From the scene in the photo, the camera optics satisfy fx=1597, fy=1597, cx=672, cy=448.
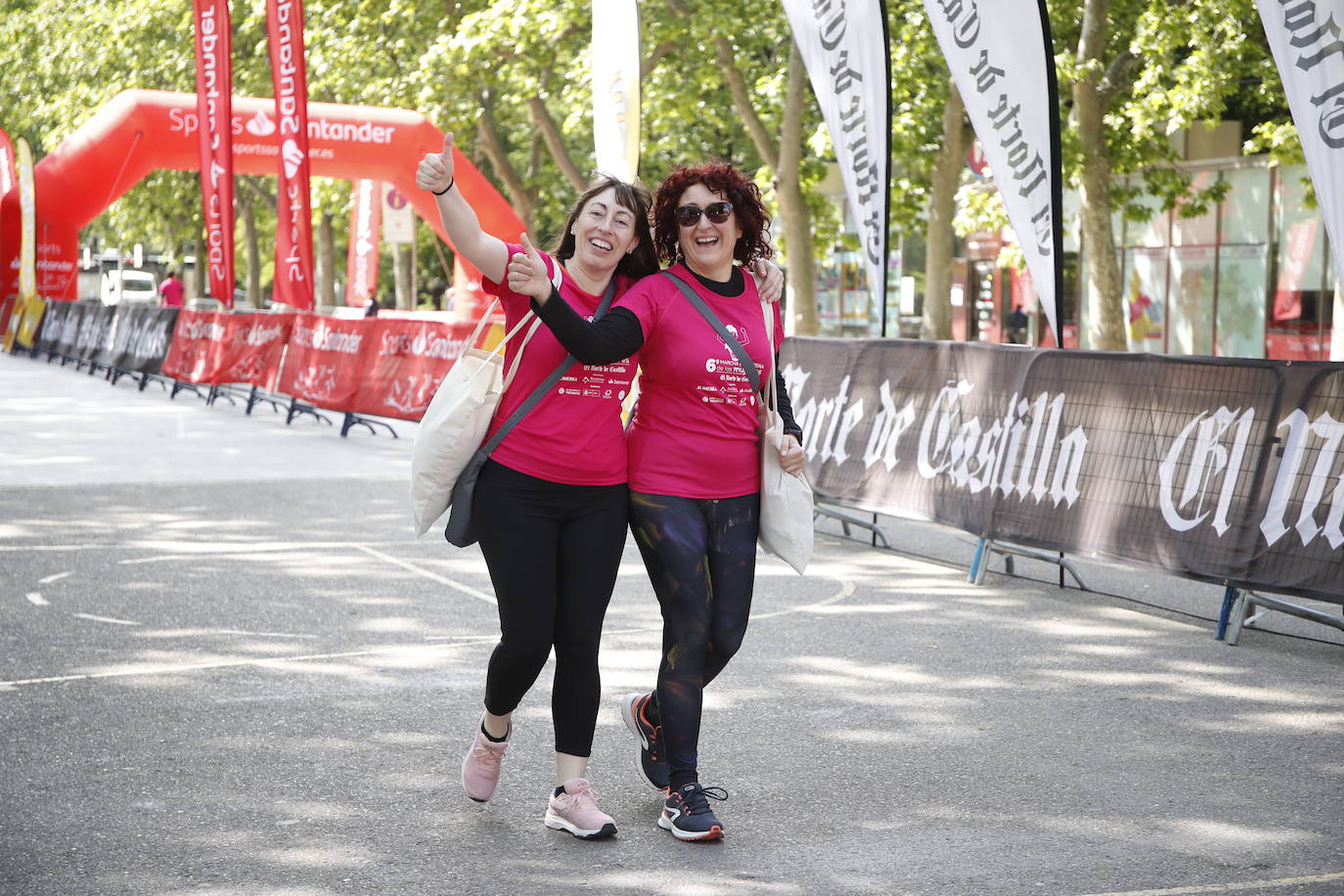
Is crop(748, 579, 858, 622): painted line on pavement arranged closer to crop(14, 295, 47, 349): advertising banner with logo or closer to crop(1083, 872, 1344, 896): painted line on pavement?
crop(1083, 872, 1344, 896): painted line on pavement

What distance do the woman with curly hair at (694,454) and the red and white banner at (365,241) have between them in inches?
1197

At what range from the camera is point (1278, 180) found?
26.7m

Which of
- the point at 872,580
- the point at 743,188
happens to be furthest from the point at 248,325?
the point at 743,188

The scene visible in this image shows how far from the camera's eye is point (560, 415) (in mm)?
4441

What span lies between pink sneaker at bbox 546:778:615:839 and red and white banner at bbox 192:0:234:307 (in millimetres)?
17212

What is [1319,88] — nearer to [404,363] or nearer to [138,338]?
[404,363]

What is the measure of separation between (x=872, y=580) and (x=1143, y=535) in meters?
1.74

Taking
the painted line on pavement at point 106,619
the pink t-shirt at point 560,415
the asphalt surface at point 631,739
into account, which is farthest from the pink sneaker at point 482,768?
the painted line on pavement at point 106,619

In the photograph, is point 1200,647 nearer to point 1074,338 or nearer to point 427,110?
point 427,110

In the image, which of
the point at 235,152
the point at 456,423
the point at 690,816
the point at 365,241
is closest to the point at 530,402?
the point at 456,423

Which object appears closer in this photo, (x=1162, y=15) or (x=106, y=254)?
(x=1162, y=15)

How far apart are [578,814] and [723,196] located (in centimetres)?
183

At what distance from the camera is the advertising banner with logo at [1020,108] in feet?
30.4

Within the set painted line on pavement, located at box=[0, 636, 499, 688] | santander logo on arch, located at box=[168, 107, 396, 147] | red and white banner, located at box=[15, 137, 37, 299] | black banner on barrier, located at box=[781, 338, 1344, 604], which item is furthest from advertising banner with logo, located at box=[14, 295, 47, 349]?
painted line on pavement, located at box=[0, 636, 499, 688]
